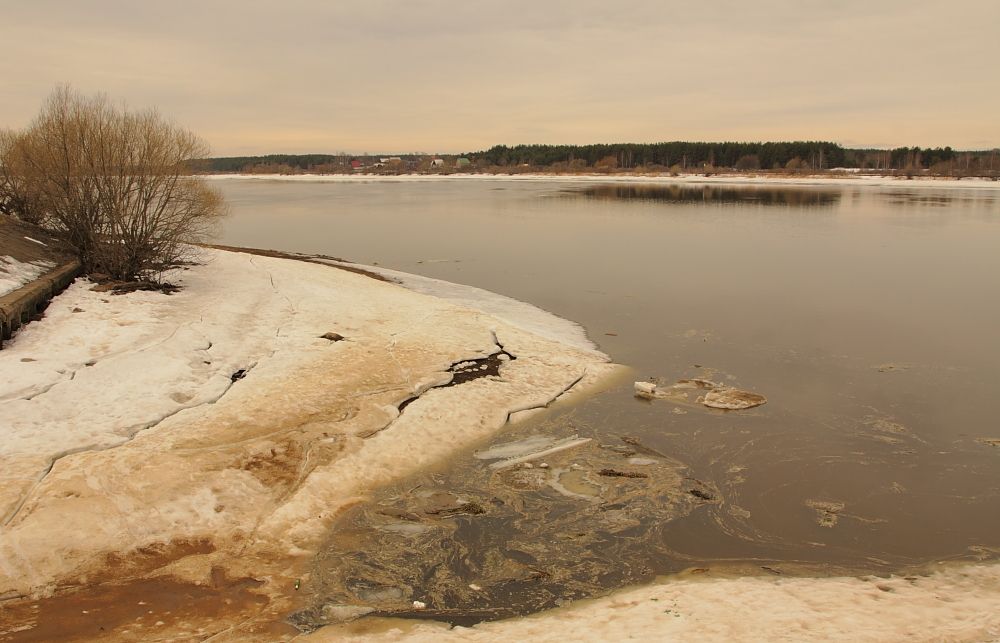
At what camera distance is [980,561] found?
724cm

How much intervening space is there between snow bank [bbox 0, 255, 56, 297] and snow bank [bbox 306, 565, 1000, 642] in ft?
43.9

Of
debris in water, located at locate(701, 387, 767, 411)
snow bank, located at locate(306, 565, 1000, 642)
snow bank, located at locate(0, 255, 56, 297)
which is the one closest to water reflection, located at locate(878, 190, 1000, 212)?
debris in water, located at locate(701, 387, 767, 411)

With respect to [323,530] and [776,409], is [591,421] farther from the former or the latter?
[323,530]

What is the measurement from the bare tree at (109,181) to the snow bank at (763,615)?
53.4 feet

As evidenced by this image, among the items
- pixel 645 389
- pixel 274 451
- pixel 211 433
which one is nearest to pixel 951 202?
pixel 645 389

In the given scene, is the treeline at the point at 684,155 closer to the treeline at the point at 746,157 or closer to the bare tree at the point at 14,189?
the treeline at the point at 746,157

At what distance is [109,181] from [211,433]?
11926 millimetres

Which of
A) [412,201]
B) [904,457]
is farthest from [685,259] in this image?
[412,201]

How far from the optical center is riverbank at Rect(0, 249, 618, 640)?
6.58 meters

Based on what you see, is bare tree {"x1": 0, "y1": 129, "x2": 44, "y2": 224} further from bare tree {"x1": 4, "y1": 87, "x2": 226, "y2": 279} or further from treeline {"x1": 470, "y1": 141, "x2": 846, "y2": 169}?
treeline {"x1": 470, "y1": 141, "x2": 846, "y2": 169}

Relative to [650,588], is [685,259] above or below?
above

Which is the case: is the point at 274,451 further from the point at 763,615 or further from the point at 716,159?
the point at 716,159

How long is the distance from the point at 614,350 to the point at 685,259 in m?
14.1

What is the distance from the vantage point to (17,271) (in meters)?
16.3
